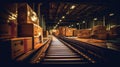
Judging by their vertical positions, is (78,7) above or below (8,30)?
above

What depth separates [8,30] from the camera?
4414mm

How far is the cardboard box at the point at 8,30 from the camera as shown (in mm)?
4012

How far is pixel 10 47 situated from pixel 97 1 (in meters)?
3.22

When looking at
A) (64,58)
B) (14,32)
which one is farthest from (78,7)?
(14,32)

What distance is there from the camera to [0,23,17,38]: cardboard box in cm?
401

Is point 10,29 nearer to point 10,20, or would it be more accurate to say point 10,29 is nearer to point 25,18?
point 10,20

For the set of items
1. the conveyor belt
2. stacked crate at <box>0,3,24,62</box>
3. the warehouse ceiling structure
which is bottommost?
the conveyor belt

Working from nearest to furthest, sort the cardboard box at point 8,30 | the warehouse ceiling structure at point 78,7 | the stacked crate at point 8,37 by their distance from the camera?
the stacked crate at point 8,37, the cardboard box at point 8,30, the warehouse ceiling structure at point 78,7

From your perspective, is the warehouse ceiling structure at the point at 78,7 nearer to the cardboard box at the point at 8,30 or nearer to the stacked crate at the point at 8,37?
the stacked crate at the point at 8,37

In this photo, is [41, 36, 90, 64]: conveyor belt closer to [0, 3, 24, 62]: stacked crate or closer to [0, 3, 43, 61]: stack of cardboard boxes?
[0, 3, 43, 61]: stack of cardboard boxes

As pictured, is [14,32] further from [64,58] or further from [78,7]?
[78,7]

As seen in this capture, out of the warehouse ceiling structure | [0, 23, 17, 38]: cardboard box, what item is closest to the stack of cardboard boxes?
[0, 23, 17, 38]: cardboard box

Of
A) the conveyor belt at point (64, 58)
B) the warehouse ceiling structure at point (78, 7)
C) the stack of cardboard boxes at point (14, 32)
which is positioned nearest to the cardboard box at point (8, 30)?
the stack of cardboard boxes at point (14, 32)

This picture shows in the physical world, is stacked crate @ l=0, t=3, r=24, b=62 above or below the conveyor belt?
above
